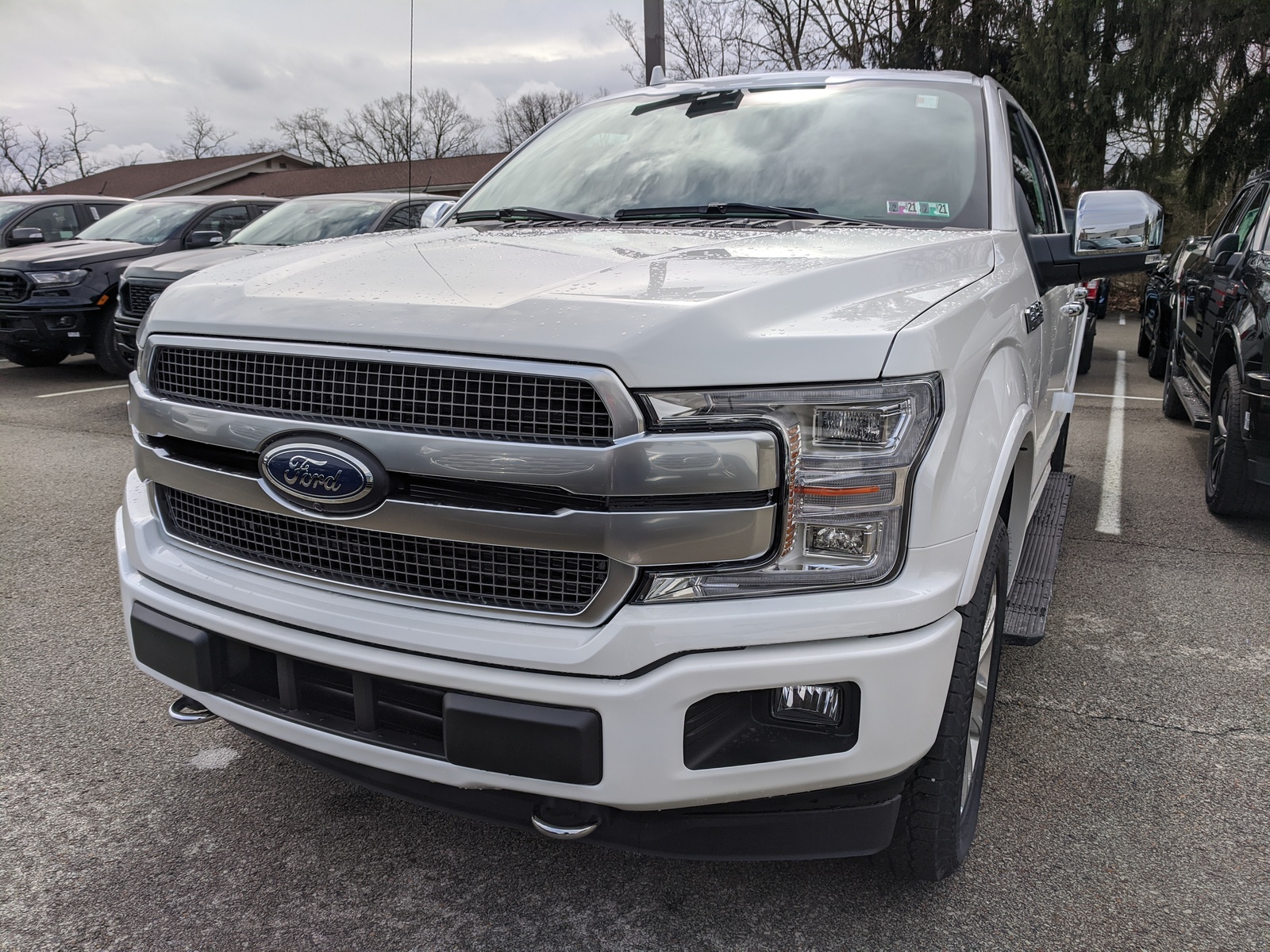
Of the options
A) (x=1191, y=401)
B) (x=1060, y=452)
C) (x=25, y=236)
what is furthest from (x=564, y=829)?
(x=25, y=236)

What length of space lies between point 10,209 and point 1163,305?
13.4 meters

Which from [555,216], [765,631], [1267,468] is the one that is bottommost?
[1267,468]

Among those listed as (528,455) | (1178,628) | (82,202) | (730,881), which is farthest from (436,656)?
(82,202)

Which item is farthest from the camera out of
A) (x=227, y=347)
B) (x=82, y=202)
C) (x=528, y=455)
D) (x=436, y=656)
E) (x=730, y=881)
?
(x=82, y=202)

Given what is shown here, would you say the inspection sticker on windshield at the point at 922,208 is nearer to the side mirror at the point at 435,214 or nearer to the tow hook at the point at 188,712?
the side mirror at the point at 435,214

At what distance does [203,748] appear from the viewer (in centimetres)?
282

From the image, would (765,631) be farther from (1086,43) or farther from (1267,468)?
(1086,43)

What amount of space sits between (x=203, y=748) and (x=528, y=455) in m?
1.80

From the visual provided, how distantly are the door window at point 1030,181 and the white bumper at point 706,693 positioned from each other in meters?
1.87

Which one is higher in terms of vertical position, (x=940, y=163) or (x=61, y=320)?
(x=940, y=163)

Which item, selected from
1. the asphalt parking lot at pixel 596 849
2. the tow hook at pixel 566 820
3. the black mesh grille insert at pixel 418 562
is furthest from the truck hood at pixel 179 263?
the tow hook at pixel 566 820

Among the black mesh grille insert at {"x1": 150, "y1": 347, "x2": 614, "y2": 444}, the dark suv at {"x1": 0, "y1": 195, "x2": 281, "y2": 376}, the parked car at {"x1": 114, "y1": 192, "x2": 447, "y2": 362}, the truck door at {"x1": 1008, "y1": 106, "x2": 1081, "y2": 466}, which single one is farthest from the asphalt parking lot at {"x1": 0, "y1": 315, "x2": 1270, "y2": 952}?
the dark suv at {"x1": 0, "y1": 195, "x2": 281, "y2": 376}

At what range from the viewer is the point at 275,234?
336 inches

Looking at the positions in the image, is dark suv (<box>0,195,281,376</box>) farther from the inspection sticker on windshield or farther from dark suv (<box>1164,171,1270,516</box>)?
dark suv (<box>1164,171,1270,516</box>)
